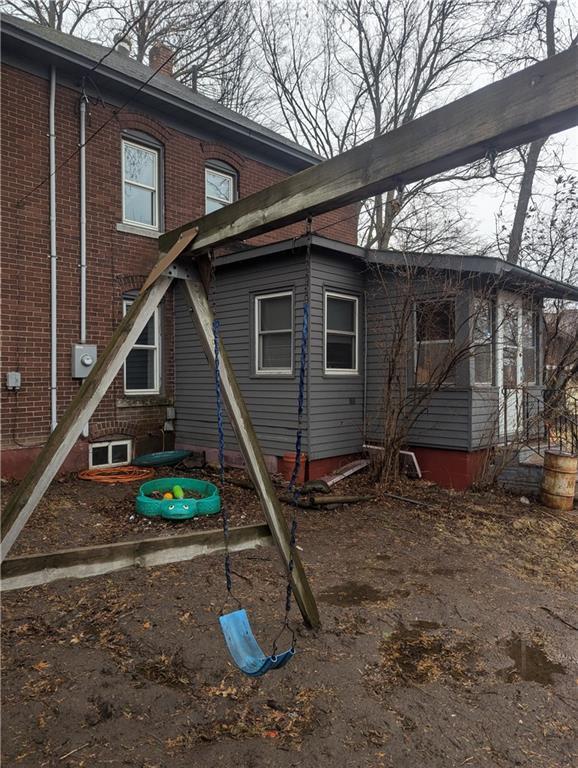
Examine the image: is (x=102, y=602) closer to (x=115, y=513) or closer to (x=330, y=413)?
(x=115, y=513)

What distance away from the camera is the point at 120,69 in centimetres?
951

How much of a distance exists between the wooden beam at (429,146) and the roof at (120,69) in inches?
181

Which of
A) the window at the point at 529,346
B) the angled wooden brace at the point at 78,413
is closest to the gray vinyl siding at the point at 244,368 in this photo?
the window at the point at 529,346

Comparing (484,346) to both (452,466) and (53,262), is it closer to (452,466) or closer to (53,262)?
(452,466)

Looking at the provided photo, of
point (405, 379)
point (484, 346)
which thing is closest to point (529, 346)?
point (484, 346)

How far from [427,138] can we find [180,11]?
14.6m

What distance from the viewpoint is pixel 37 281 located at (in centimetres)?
835

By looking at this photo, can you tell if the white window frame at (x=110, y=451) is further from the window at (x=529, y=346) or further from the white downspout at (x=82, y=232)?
the window at (x=529, y=346)

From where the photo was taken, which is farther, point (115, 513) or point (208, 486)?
point (208, 486)

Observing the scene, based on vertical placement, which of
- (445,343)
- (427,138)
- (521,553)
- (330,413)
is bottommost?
(521,553)

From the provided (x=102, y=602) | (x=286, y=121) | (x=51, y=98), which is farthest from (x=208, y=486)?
(x=286, y=121)

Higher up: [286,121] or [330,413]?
[286,121]

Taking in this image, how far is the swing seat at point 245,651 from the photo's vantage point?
2531 mm

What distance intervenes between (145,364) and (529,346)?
308 inches
